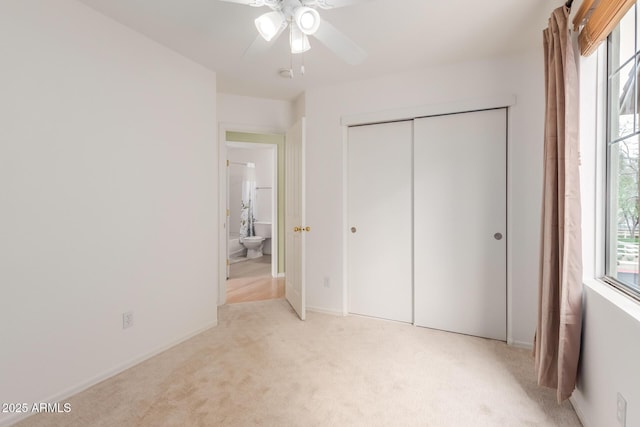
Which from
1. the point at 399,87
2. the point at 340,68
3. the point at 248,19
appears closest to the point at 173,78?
the point at 248,19

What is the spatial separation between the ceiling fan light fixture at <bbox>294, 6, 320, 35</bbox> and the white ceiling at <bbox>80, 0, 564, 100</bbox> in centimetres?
68

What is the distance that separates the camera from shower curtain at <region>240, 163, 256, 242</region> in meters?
6.48

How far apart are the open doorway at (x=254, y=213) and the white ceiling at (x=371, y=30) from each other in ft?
6.13

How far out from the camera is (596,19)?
4.80 feet

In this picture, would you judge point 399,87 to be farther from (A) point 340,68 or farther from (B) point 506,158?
(B) point 506,158

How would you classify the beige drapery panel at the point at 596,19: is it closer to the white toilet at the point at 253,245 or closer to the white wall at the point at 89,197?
the white wall at the point at 89,197

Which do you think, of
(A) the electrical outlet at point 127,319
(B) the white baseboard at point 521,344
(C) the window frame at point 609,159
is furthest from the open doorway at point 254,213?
(C) the window frame at point 609,159

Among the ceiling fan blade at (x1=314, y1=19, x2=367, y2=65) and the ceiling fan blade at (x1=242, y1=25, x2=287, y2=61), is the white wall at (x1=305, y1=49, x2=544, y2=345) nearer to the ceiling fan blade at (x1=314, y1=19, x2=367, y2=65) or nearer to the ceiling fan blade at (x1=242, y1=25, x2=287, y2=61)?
the ceiling fan blade at (x1=314, y1=19, x2=367, y2=65)

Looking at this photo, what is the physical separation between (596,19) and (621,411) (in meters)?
1.74

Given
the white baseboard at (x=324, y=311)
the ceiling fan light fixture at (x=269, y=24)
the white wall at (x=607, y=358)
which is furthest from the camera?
the white baseboard at (x=324, y=311)

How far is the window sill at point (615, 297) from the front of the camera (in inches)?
48.6

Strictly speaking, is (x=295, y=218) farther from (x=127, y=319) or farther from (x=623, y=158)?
(x=623, y=158)

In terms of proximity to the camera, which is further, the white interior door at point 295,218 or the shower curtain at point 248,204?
the shower curtain at point 248,204

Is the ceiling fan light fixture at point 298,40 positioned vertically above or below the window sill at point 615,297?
above
